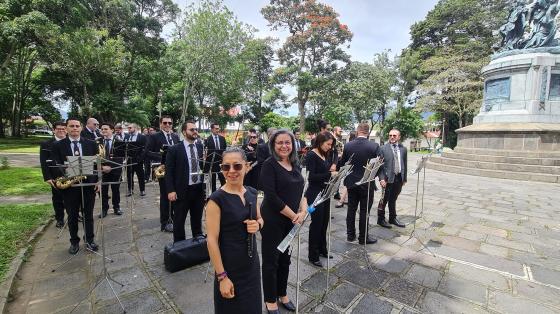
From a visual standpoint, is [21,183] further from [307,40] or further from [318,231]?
[307,40]

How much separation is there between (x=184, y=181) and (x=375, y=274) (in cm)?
313

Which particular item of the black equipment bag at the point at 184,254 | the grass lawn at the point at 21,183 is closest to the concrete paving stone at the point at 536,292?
the black equipment bag at the point at 184,254

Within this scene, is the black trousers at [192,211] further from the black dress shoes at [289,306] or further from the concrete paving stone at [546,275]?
the concrete paving stone at [546,275]

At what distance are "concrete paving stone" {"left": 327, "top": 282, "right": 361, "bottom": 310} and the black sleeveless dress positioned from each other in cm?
143

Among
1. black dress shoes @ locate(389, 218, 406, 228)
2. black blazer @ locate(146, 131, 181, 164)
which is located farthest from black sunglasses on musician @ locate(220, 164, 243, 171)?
black blazer @ locate(146, 131, 181, 164)

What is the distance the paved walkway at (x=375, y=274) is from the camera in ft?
10.7

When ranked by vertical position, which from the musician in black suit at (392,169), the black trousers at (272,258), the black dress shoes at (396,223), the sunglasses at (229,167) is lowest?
the black dress shoes at (396,223)

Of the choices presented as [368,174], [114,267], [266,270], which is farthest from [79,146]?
[368,174]

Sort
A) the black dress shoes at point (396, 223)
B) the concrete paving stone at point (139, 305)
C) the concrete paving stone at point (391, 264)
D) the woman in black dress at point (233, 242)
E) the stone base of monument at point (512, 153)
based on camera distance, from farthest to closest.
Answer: the stone base of monument at point (512, 153) → the black dress shoes at point (396, 223) → the concrete paving stone at point (391, 264) → the concrete paving stone at point (139, 305) → the woman in black dress at point (233, 242)

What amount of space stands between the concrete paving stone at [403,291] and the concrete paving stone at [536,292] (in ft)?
4.18

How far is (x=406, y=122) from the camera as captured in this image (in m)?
34.8

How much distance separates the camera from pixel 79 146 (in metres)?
4.63

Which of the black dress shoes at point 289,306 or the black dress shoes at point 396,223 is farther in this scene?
the black dress shoes at point 396,223

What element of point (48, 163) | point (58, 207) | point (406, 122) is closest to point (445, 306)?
point (48, 163)
